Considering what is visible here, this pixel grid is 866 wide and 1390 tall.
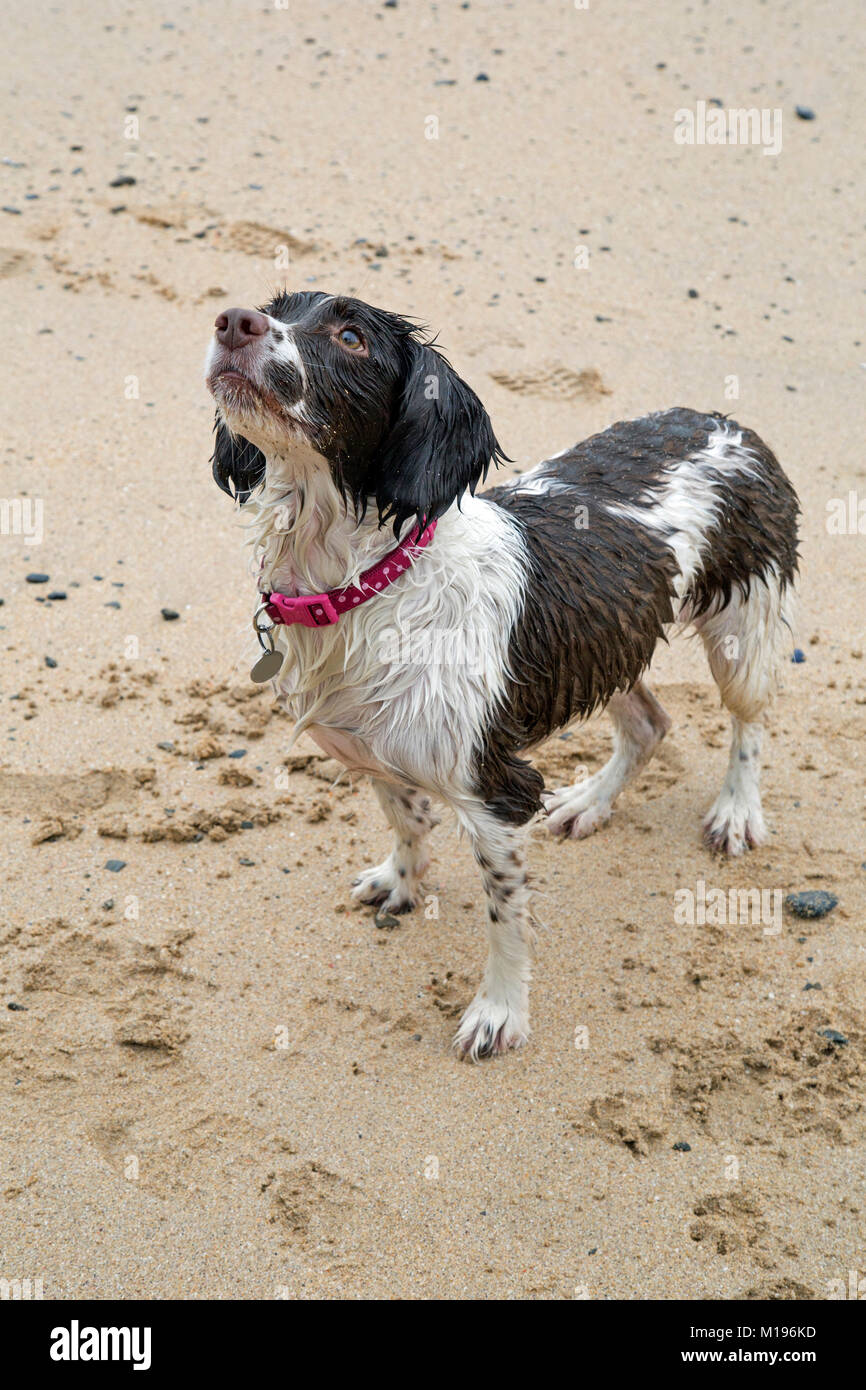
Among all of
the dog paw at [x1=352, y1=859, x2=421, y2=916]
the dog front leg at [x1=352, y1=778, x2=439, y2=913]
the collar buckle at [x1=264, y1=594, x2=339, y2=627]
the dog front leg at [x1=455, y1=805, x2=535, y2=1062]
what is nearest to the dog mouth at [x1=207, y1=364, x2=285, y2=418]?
the collar buckle at [x1=264, y1=594, x2=339, y2=627]

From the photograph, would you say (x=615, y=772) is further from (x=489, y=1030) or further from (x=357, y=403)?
(x=357, y=403)

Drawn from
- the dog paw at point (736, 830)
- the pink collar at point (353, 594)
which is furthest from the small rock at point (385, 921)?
the pink collar at point (353, 594)

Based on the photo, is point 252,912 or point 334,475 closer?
point 334,475

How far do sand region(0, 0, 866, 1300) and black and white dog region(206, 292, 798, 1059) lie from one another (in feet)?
1.39

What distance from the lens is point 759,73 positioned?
10.6m

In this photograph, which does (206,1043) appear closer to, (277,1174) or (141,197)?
(277,1174)

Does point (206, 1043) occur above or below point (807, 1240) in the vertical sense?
above

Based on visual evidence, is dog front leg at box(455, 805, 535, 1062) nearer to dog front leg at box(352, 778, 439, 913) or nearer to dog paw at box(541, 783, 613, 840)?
dog front leg at box(352, 778, 439, 913)

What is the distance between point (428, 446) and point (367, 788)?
217cm

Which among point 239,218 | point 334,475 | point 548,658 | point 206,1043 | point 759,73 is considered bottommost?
point 206,1043

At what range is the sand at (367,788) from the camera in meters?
3.42

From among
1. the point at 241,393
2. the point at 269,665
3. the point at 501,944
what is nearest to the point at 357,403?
the point at 241,393

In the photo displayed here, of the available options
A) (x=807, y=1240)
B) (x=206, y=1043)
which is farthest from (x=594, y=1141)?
(x=206, y=1043)

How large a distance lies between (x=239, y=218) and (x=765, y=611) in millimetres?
5442
